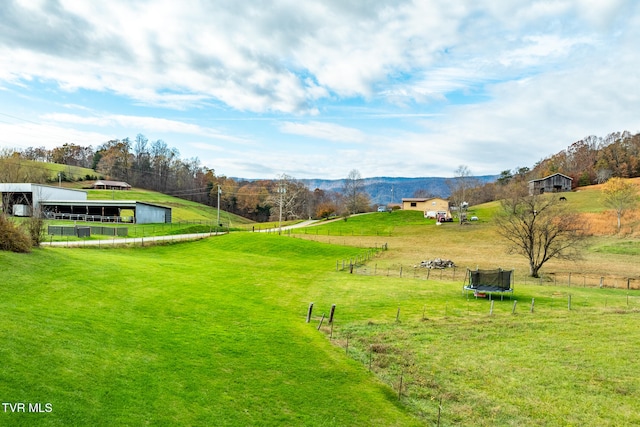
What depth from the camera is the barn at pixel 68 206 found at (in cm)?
6550

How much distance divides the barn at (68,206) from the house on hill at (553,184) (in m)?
104

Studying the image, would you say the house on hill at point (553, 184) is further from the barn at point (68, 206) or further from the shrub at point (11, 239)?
the shrub at point (11, 239)

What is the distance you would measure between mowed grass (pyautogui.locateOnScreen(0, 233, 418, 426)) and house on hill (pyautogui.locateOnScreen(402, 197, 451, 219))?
273 ft

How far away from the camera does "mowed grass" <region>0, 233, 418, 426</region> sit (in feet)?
31.8

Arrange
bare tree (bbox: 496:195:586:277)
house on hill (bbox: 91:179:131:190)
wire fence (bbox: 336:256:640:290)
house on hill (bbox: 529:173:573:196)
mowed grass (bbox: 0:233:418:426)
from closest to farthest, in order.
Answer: mowed grass (bbox: 0:233:418:426), wire fence (bbox: 336:256:640:290), bare tree (bbox: 496:195:586:277), house on hill (bbox: 529:173:573:196), house on hill (bbox: 91:179:131:190)

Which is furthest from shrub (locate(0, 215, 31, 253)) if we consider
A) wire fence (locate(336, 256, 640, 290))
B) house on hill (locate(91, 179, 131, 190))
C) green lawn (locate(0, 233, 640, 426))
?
A: house on hill (locate(91, 179, 131, 190))

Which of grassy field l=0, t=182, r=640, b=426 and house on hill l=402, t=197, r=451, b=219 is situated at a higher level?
house on hill l=402, t=197, r=451, b=219

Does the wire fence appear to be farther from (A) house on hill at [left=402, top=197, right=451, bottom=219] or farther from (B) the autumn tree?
(A) house on hill at [left=402, top=197, right=451, bottom=219]

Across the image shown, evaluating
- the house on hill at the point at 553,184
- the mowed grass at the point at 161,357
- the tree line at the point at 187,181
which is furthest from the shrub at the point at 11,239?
the house on hill at the point at 553,184

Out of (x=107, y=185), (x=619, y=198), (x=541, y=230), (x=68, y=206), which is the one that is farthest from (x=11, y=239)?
(x=107, y=185)

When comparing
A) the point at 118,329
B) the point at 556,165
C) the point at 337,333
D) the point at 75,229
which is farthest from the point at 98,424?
the point at 556,165

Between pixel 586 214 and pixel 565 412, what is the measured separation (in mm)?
81313

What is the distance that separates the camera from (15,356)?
Answer: 1015 cm

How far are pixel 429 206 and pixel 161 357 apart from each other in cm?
10006
